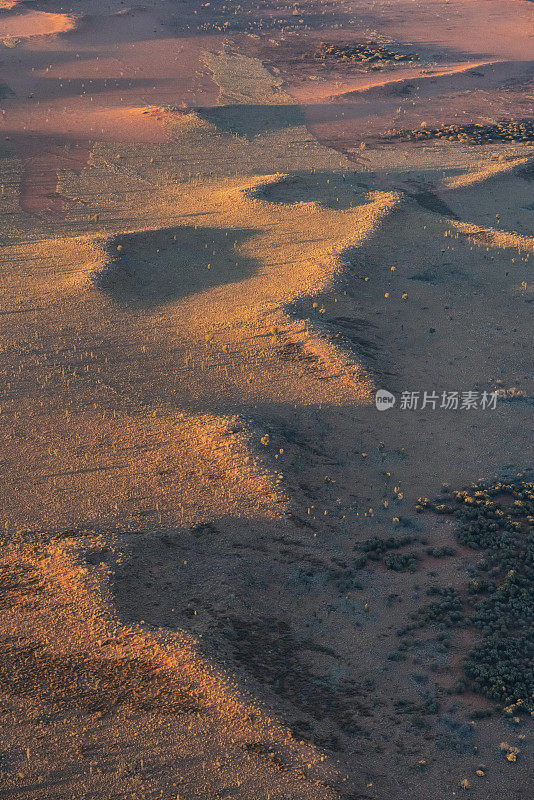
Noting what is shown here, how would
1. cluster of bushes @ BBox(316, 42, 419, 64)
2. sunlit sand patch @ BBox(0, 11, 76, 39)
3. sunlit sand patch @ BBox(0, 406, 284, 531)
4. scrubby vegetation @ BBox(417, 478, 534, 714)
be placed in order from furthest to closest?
sunlit sand patch @ BBox(0, 11, 76, 39) < cluster of bushes @ BBox(316, 42, 419, 64) < sunlit sand patch @ BBox(0, 406, 284, 531) < scrubby vegetation @ BBox(417, 478, 534, 714)

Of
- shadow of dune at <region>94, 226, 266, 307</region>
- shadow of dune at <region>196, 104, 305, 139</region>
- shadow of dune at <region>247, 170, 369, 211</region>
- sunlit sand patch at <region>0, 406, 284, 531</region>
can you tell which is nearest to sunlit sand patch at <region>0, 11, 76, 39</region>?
shadow of dune at <region>196, 104, 305, 139</region>

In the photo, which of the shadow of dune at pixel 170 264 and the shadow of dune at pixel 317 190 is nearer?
the shadow of dune at pixel 170 264

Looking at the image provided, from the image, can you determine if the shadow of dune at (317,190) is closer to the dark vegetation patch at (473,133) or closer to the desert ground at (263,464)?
the desert ground at (263,464)

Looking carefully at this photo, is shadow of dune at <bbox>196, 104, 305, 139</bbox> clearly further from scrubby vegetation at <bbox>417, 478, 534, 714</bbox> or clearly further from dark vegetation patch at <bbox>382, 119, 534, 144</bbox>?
scrubby vegetation at <bbox>417, 478, 534, 714</bbox>

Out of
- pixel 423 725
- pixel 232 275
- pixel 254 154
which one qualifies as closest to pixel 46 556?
pixel 423 725

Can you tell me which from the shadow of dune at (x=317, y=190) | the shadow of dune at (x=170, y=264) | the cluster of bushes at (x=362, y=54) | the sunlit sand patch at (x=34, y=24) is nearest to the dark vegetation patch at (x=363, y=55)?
the cluster of bushes at (x=362, y=54)

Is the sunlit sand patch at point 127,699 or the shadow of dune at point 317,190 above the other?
the shadow of dune at point 317,190

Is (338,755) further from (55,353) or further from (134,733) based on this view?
(55,353)

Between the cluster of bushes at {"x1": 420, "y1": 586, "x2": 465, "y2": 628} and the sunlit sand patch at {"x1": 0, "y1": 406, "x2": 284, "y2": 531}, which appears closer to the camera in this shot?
the cluster of bushes at {"x1": 420, "y1": 586, "x2": 465, "y2": 628}
